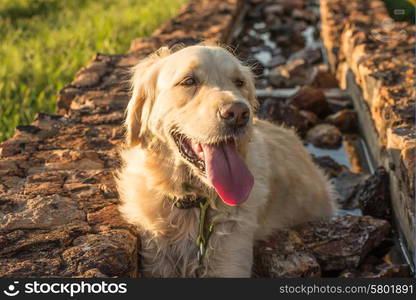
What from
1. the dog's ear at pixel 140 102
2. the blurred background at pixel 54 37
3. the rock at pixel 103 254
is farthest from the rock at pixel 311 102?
the rock at pixel 103 254

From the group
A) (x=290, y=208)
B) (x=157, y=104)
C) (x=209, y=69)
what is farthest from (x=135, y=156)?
(x=290, y=208)

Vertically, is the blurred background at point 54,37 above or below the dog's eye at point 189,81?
below

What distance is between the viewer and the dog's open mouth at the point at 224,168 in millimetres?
3645

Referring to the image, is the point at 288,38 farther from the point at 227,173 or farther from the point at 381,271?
the point at 227,173

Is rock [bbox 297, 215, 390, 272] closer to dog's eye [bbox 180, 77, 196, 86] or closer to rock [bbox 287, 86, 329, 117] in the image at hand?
dog's eye [bbox 180, 77, 196, 86]

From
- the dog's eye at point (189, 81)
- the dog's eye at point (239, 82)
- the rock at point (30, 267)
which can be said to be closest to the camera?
the rock at point (30, 267)

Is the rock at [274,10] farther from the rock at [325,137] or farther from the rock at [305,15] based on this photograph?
the rock at [325,137]

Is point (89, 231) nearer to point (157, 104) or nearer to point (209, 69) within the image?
point (157, 104)

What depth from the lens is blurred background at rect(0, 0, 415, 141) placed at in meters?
7.65

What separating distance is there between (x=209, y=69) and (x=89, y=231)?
121 centimetres

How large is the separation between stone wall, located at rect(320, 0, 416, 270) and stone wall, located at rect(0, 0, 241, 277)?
7.04 ft

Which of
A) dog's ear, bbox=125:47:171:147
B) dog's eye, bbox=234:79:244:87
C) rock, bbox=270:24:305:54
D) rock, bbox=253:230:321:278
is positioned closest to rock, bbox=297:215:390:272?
rock, bbox=253:230:321:278

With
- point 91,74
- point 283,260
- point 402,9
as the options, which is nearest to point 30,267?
point 283,260

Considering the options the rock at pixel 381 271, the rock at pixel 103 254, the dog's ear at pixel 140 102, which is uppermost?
the dog's ear at pixel 140 102
